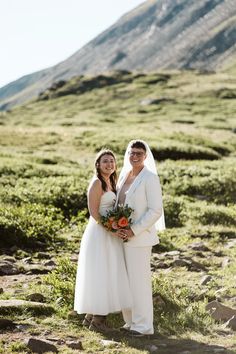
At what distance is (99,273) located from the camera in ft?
31.8

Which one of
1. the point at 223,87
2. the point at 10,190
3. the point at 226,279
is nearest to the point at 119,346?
the point at 226,279

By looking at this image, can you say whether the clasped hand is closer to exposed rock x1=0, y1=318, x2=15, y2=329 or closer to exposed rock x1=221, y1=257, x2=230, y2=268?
exposed rock x1=0, y1=318, x2=15, y2=329

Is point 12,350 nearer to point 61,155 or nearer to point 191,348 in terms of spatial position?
point 191,348

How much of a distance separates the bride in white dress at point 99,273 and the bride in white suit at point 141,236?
0.57ft

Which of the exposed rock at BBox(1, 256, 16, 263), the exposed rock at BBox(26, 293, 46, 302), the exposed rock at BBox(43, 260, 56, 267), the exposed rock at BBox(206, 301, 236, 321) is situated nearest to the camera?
the exposed rock at BBox(206, 301, 236, 321)

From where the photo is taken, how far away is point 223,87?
124m

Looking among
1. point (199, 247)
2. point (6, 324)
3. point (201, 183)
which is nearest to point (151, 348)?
point (6, 324)

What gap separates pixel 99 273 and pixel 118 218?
3.33 ft

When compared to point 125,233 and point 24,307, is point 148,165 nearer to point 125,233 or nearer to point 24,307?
point 125,233

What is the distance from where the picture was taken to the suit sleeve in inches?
378

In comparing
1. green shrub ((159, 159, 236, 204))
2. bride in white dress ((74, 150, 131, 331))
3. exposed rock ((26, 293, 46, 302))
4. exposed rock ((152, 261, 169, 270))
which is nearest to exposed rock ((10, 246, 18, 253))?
exposed rock ((152, 261, 169, 270))

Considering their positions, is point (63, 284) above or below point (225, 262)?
above

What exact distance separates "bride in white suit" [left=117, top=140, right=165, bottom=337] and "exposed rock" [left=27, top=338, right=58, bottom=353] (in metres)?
1.64

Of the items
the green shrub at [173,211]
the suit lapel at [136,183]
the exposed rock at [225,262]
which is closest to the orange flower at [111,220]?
the suit lapel at [136,183]
